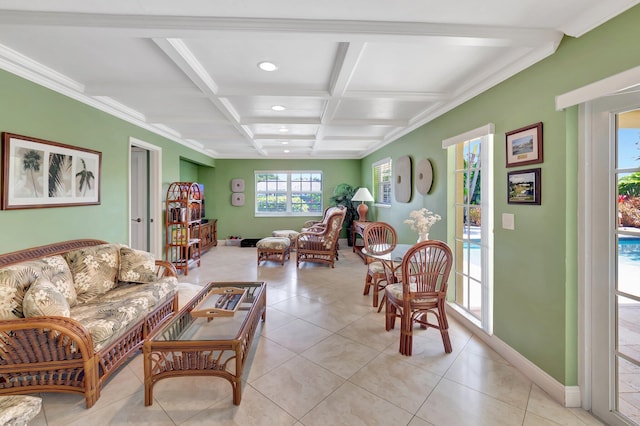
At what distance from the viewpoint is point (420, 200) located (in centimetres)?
398

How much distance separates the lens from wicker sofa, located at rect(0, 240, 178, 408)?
1690 millimetres

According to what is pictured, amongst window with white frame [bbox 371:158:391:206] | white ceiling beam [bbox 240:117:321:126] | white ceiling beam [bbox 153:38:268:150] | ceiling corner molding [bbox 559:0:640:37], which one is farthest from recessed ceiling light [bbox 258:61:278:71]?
window with white frame [bbox 371:158:391:206]

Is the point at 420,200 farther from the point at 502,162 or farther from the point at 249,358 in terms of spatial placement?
the point at 249,358

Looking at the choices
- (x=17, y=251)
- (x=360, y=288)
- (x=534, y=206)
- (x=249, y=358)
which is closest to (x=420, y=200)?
(x=360, y=288)

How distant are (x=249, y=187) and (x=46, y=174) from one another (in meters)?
5.22

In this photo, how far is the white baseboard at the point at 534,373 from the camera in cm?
177

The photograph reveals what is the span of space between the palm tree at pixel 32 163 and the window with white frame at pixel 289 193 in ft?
17.7

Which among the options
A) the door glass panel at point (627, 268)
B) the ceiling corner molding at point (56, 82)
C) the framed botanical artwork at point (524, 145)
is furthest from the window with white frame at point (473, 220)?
the ceiling corner molding at point (56, 82)

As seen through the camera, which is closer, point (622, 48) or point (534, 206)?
point (622, 48)

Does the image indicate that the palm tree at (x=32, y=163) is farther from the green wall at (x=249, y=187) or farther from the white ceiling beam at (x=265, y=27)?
the green wall at (x=249, y=187)

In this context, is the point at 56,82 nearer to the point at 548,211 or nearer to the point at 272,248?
the point at 272,248

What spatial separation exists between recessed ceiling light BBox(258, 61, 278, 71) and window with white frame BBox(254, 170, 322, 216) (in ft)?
17.9

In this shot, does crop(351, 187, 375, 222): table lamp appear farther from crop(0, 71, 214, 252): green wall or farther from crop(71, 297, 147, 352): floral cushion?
crop(71, 297, 147, 352): floral cushion

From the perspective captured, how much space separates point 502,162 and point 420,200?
5.43 ft
